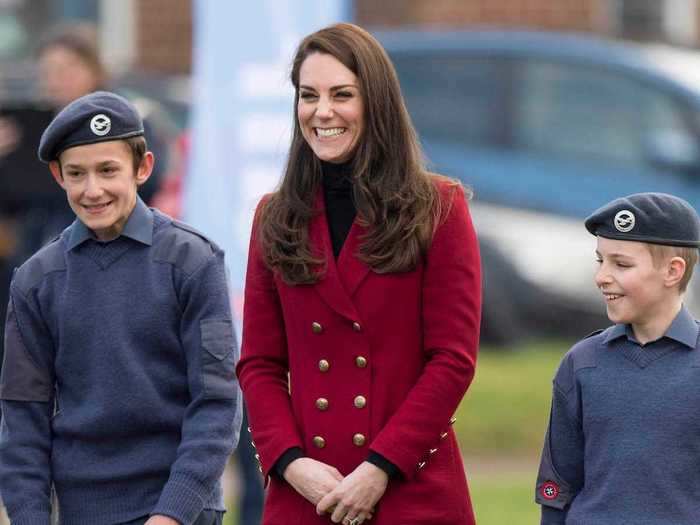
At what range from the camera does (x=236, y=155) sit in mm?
7738

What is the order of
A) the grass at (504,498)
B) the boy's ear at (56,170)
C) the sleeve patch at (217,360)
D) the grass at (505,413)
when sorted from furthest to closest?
the grass at (505,413), the grass at (504,498), the boy's ear at (56,170), the sleeve patch at (217,360)

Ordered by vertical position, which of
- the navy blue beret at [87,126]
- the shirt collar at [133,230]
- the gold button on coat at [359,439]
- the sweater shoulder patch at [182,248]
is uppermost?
the navy blue beret at [87,126]

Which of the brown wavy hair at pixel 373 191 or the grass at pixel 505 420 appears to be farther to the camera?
the grass at pixel 505 420

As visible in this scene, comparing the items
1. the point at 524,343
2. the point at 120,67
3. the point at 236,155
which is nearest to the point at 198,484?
the point at 236,155

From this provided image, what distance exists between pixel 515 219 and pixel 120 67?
15.6ft

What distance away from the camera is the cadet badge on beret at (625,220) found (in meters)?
4.32

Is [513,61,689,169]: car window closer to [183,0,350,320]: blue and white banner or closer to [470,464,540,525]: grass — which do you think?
[470,464,540,525]: grass

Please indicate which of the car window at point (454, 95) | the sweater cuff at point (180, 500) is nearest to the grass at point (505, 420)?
the car window at point (454, 95)

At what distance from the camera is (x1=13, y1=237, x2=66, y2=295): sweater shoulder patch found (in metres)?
4.66

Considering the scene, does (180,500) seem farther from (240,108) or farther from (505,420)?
(505,420)

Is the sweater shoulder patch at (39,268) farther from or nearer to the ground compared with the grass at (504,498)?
farther from the ground

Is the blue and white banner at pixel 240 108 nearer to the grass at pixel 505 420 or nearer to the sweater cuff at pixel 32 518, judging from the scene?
the grass at pixel 505 420

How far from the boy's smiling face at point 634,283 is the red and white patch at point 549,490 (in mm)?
445

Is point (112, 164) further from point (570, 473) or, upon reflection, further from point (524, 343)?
point (524, 343)
